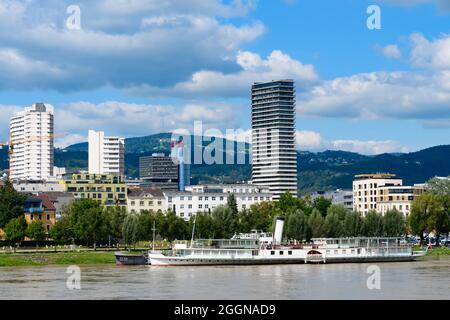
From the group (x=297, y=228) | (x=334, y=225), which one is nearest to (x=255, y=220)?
(x=297, y=228)

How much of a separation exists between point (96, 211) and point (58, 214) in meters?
54.0

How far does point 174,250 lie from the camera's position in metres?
114

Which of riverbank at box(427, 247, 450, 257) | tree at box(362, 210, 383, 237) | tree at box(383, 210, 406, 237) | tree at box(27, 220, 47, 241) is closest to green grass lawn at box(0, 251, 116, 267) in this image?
tree at box(27, 220, 47, 241)

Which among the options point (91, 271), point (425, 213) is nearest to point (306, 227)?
point (425, 213)

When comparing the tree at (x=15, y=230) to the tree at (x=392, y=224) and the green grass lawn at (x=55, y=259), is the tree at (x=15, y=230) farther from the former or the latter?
the tree at (x=392, y=224)

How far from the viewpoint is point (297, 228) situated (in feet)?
486

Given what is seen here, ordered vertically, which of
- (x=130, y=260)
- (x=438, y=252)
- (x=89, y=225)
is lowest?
(x=130, y=260)

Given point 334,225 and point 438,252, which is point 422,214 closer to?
point 334,225

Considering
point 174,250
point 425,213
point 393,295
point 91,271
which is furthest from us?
point 425,213

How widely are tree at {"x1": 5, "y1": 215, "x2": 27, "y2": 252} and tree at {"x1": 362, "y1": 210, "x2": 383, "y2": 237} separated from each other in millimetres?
55194

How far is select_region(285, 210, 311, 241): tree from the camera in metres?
148

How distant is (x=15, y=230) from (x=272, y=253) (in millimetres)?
44004
